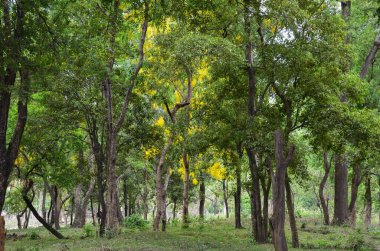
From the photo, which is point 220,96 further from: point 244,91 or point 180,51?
point 180,51

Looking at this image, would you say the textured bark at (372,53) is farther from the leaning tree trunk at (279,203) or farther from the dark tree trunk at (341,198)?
the leaning tree trunk at (279,203)

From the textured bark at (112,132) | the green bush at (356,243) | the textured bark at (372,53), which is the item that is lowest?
the green bush at (356,243)

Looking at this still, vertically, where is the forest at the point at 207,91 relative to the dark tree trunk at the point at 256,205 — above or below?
above

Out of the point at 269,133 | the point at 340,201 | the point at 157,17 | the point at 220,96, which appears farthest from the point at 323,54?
the point at 340,201

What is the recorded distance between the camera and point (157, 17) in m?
9.61

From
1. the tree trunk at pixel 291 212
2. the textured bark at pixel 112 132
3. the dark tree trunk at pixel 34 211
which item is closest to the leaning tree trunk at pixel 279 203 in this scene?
the tree trunk at pixel 291 212

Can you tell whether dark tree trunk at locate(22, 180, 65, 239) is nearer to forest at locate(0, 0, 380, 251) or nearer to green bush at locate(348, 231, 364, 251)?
forest at locate(0, 0, 380, 251)

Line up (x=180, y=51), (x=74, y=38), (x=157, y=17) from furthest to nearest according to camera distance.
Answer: (x=180, y=51) < (x=74, y=38) < (x=157, y=17)

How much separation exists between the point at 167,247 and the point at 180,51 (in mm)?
6711

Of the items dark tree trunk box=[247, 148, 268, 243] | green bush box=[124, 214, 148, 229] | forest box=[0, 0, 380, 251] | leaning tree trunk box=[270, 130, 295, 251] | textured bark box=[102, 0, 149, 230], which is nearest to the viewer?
leaning tree trunk box=[270, 130, 295, 251]

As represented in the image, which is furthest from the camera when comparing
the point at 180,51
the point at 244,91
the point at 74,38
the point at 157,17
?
the point at 244,91

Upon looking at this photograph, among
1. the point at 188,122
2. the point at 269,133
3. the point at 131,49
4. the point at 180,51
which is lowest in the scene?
the point at 269,133

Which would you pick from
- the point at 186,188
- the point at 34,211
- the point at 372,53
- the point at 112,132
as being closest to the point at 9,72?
the point at 112,132

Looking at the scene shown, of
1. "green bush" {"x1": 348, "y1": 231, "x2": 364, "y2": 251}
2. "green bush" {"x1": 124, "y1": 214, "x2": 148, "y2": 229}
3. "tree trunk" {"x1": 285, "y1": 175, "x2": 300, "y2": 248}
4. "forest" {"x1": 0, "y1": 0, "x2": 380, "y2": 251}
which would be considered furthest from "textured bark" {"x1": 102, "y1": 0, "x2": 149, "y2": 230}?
"green bush" {"x1": 124, "y1": 214, "x2": 148, "y2": 229}
